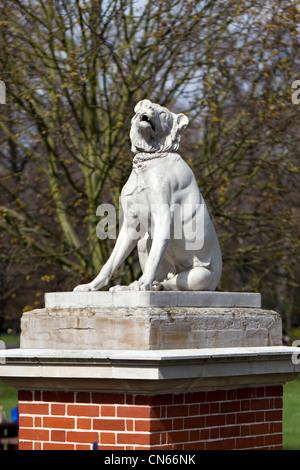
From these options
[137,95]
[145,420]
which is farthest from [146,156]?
[137,95]

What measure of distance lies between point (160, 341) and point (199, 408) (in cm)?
55

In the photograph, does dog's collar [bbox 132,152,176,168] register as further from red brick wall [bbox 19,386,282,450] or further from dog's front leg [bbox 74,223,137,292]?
red brick wall [bbox 19,386,282,450]

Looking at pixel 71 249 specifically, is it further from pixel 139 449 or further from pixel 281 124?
pixel 139 449

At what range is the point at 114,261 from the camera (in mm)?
5953

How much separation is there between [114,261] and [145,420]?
1.13 m

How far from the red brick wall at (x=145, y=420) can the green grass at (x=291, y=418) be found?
9.84 metres

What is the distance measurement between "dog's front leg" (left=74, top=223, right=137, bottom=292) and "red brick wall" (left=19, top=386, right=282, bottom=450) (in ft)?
2.26

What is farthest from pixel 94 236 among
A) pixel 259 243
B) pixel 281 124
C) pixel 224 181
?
pixel 259 243

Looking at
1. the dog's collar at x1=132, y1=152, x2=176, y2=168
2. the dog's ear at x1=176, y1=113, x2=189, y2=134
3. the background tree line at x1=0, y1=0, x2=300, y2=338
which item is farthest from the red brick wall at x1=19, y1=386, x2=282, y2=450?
the background tree line at x1=0, y1=0, x2=300, y2=338

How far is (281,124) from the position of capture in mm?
13680

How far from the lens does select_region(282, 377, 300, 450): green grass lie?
16.1m

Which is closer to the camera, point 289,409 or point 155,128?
point 155,128

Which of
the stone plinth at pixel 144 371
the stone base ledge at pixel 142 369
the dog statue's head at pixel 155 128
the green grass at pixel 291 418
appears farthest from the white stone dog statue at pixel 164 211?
the green grass at pixel 291 418

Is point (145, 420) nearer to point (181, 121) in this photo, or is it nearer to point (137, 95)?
point (181, 121)
